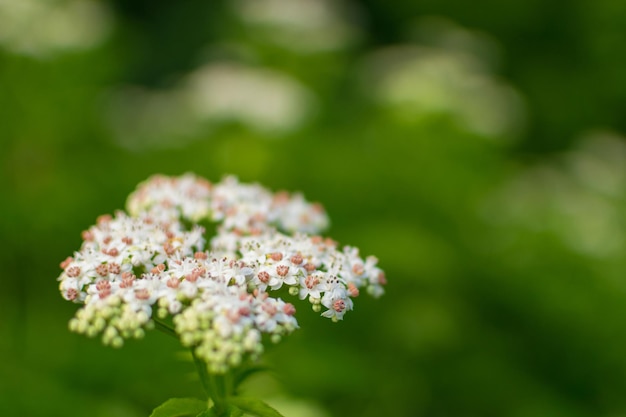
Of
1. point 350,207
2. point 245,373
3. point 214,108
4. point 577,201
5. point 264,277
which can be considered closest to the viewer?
point 264,277

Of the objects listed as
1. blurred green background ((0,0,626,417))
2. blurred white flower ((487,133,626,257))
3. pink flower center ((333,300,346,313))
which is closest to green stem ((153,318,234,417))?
pink flower center ((333,300,346,313))

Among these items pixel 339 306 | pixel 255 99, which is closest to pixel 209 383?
pixel 339 306

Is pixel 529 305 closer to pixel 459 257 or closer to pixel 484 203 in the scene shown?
pixel 459 257

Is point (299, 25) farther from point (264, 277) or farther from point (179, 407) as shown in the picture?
point (179, 407)

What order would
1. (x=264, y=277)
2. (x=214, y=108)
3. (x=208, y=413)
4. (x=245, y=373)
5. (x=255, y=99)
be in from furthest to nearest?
1. (x=214, y=108)
2. (x=255, y=99)
3. (x=245, y=373)
4. (x=264, y=277)
5. (x=208, y=413)

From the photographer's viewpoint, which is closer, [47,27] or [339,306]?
[339,306]

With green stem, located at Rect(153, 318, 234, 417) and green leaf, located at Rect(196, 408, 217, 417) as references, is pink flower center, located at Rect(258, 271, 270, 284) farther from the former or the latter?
green leaf, located at Rect(196, 408, 217, 417)
